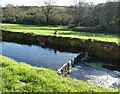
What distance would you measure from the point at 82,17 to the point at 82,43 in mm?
31522

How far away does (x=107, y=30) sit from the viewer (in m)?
49.5

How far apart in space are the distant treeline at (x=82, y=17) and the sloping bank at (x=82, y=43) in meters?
14.3

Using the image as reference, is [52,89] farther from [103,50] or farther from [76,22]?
[76,22]

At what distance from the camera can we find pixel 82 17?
215ft

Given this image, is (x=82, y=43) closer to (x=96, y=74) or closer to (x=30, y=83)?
(x=96, y=74)

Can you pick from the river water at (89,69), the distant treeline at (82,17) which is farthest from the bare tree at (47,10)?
the river water at (89,69)

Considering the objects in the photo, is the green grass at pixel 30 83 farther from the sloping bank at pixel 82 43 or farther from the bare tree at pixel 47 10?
the bare tree at pixel 47 10

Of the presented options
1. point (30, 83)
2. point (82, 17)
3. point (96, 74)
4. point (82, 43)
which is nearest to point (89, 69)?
point (96, 74)

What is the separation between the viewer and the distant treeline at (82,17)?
51.5m

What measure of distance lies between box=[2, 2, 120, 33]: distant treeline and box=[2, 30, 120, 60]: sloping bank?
14261 millimetres

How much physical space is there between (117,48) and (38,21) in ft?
130

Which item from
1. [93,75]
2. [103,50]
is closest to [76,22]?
[103,50]

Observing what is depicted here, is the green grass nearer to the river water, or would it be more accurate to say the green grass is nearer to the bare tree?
the river water

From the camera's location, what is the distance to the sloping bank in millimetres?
31641
